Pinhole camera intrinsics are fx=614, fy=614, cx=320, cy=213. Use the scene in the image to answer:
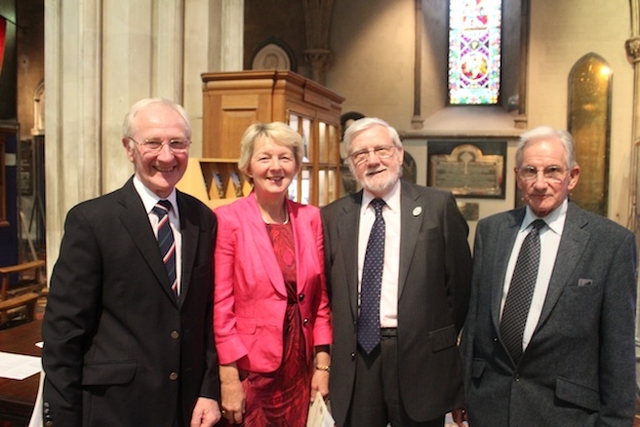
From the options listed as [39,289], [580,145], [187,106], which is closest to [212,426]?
[187,106]

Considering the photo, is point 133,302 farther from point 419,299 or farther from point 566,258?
point 566,258

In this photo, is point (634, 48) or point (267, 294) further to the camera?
point (634, 48)

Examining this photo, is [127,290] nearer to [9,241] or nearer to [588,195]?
[9,241]

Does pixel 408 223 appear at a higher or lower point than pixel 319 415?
higher

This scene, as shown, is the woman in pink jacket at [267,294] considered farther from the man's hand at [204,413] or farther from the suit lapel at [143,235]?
the suit lapel at [143,235]

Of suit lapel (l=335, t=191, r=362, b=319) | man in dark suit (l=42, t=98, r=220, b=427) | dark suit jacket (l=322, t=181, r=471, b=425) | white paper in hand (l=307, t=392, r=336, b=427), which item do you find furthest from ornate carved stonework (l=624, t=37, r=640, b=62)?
man in dark suit (l=42, t=98, r=220, b=427)

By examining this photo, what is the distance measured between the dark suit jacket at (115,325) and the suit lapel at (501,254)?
938 millimetres

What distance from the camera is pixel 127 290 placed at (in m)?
1.69

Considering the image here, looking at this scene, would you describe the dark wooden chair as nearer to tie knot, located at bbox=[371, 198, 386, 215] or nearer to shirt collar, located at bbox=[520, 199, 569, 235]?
tie knot, located at bbox=[371, 198, 386, 215]

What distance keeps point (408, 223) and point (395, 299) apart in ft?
0.87

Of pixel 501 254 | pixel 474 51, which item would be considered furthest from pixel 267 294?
pixel 474 51

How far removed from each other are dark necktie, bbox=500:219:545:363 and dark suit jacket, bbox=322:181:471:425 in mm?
261

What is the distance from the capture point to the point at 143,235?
1.71m

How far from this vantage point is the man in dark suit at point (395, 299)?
206cm
